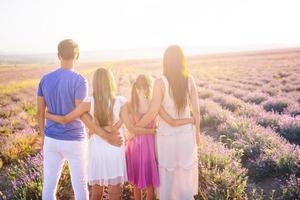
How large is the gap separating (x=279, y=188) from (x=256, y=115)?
5.21 m

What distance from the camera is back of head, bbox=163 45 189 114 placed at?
4250mm

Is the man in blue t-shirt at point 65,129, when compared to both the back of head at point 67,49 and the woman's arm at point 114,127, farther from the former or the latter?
the woman's arm at point 114,127

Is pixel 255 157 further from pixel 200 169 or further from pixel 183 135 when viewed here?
pixel 183 135

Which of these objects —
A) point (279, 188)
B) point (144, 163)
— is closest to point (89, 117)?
point (144, 163)

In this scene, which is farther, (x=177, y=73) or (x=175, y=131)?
(x=175, y=131)

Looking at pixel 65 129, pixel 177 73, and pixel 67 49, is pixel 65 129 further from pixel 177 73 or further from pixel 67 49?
pixel 177 73

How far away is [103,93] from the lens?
4.20m

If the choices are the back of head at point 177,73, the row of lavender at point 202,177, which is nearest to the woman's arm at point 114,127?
the back of head at point 177,73

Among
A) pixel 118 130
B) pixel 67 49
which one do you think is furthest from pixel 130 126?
pixel 67 49

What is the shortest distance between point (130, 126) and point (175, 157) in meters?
0.60

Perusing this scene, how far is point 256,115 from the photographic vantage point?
10836 mm

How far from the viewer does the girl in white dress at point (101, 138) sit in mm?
4211

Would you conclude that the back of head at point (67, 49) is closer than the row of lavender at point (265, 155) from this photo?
Yes

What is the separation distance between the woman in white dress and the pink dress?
10 centimetres
